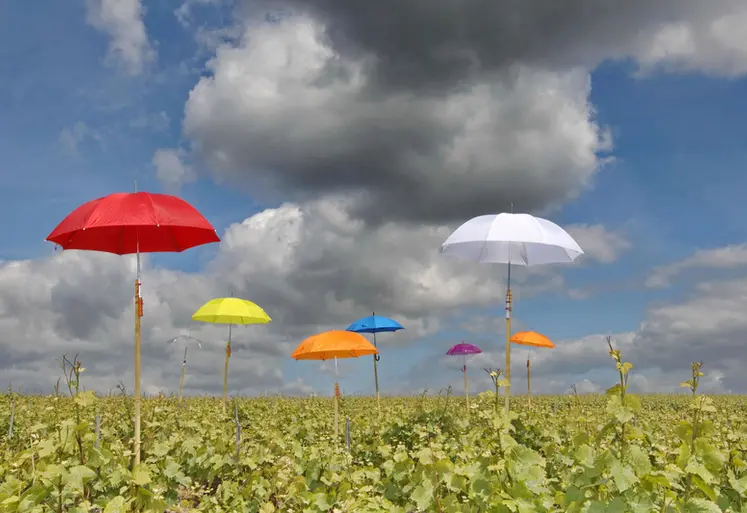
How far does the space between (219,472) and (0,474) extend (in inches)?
80.5

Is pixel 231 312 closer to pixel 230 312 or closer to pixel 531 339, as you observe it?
pixel 230 312

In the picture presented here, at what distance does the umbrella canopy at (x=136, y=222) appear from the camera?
6457 mm

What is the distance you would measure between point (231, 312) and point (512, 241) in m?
6.23

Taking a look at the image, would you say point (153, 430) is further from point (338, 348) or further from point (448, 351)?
point (448, 351)

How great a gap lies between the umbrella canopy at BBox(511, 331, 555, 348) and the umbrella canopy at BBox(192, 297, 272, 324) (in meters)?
6.79

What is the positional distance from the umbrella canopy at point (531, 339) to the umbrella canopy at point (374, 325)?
4588 mm

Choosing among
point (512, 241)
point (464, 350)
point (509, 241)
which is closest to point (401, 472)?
point (509, 241)

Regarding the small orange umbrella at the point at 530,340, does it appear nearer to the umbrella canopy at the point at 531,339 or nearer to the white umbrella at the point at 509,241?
the umbrella canopy at the point at 531,339

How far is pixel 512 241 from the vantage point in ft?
34.1

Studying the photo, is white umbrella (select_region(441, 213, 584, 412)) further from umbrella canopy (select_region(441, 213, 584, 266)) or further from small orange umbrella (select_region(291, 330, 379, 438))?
small orange umbrella (select_region(291, 330, 379, 438))

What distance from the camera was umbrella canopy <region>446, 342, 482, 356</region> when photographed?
1728 cm

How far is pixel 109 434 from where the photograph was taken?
800 centimetres

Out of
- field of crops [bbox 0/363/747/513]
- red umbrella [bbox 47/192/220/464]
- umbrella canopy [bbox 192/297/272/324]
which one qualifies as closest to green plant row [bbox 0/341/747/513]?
field of crops [bbox 0/363/747/513]

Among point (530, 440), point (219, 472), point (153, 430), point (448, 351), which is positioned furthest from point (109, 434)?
point (448, 351)
